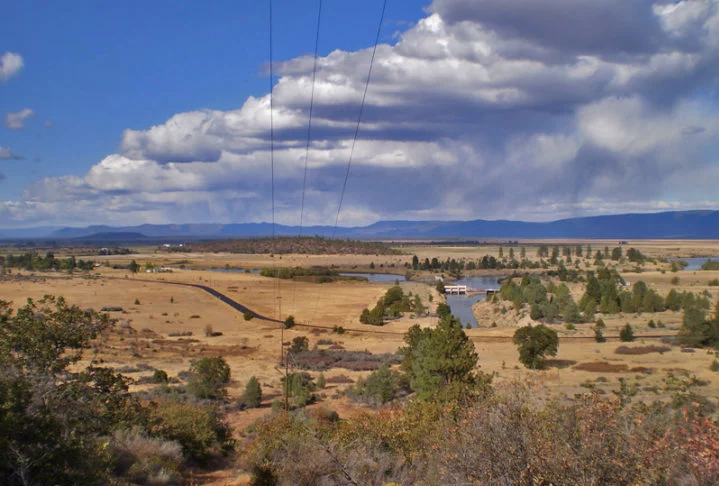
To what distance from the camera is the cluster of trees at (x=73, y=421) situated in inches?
404

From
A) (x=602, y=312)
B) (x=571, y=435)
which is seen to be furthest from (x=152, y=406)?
(x=602, y=312)

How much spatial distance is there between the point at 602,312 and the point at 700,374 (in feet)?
134

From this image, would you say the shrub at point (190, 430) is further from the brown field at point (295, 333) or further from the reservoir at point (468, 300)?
the reservoir at point (468, 300)

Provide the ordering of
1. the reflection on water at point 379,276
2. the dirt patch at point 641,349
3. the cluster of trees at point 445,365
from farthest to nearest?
the reflection on water at point 379,276
the dirt patch at point 641,349
the cluster of trees at point 445,365

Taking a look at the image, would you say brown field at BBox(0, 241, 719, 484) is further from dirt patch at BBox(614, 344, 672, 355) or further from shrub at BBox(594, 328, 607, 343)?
shrub at BBox(594, 328, 607, 343)

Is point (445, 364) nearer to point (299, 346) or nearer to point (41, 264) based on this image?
point (299, 346)

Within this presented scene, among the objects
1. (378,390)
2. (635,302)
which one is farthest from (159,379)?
(635,302)

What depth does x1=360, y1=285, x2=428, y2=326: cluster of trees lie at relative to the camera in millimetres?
73331

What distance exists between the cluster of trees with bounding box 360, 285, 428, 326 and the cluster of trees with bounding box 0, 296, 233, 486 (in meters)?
52.1

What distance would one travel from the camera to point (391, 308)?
269 feet

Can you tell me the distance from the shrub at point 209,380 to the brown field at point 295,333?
124 centimetres

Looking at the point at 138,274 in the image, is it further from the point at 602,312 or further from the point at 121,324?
the point at 602,312

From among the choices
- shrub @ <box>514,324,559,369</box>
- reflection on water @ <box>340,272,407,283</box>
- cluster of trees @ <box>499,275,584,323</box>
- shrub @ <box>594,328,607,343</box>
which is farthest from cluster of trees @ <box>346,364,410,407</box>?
reflection on water @ <box>340,272,407,283</box>

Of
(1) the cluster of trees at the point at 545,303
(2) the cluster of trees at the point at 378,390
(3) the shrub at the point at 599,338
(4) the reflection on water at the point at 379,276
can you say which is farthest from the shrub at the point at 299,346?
(4) the reflection on water at the point at 379,276
